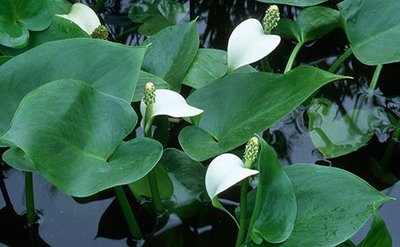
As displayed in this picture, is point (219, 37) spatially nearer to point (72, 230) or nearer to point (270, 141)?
point (270, 141)

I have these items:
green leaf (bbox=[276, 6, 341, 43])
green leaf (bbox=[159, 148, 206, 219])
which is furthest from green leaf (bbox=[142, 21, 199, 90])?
green leaf (bbox=[276, 6, 341, 43])

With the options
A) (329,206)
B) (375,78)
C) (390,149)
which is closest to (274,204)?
(329,206)

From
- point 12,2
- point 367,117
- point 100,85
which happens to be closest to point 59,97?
point 100,85

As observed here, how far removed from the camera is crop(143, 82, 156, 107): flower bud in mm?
855

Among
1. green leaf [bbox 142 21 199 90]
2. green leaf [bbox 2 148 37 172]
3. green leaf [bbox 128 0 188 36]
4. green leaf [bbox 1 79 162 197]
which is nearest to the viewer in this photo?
green leaf [bbox 1 79 162 197]

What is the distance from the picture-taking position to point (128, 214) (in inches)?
38.1

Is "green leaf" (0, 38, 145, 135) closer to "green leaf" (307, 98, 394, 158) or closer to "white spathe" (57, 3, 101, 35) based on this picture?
"white spathe" (57, 3, 101, 35)

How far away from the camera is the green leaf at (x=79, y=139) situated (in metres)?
0.77

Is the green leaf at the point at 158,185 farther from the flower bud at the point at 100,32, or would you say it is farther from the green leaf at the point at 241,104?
the flower bud at the point at 100,32

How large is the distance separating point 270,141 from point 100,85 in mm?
403

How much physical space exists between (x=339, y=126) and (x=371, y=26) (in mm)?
194

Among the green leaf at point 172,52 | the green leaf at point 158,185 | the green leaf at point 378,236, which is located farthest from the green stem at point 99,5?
the green leaf at point 378,236

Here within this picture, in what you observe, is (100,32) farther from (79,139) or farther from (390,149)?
(390,149)

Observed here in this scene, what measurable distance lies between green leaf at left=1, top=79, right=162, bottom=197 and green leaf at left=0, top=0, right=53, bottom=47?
0.81 ft
